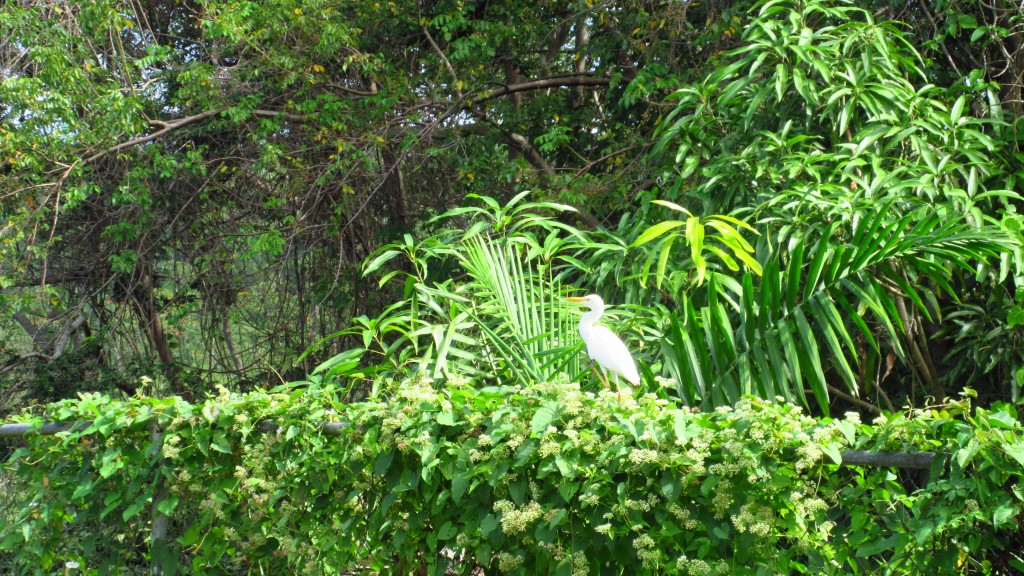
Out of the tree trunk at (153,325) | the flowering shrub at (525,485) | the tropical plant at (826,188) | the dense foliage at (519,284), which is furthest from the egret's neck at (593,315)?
the tree trunk at (153,325)

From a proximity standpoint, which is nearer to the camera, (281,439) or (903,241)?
(281,439)

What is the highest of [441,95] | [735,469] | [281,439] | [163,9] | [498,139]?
[163,9]

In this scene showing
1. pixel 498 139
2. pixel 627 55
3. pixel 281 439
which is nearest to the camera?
pixel 281 439

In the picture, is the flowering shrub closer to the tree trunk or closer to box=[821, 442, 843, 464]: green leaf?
box=[821, 442, 843, 464]: green leaf

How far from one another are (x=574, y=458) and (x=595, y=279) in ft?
6.54

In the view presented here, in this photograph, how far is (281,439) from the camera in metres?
2.24

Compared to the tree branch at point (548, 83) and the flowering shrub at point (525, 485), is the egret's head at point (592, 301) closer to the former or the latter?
the flowering shrub at point (525, 485)

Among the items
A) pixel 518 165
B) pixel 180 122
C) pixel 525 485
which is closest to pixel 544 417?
pixel 525 485

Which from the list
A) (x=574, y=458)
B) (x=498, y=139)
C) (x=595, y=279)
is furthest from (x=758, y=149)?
(x=498, y=139)

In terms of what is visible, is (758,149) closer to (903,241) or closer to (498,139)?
(903,241)

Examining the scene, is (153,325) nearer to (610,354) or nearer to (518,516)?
(610,354)

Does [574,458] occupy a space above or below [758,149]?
below

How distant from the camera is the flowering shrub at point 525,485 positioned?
65.3 inches

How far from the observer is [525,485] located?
1906 mm
